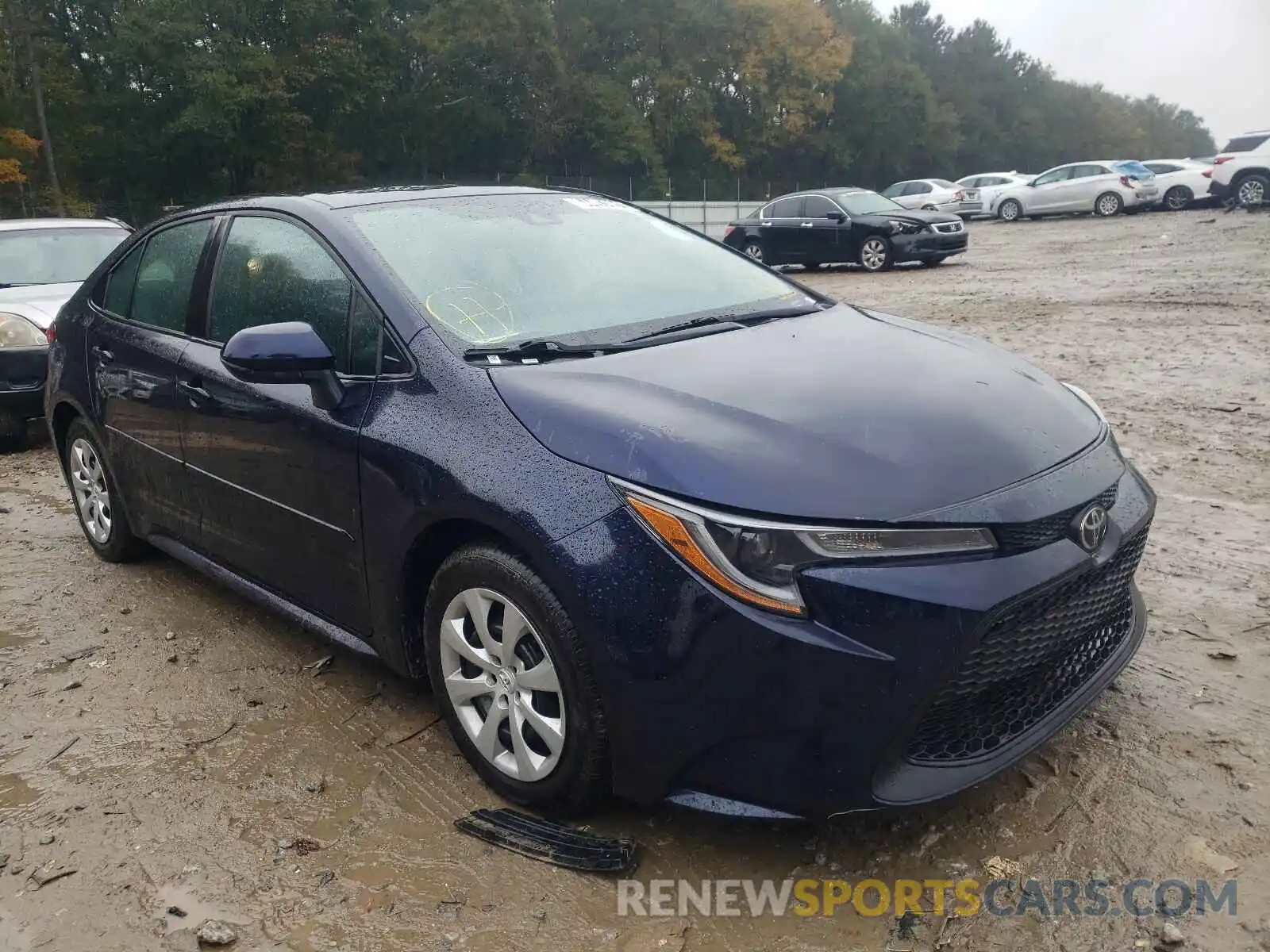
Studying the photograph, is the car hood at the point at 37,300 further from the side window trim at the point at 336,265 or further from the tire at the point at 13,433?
the side window trim at the point at 336,265

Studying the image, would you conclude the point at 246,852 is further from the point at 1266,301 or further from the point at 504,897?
the point at 1266,301

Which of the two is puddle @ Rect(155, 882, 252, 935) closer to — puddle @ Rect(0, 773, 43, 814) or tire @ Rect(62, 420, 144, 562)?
puddle @ Rect(0, 773, 43, 814)

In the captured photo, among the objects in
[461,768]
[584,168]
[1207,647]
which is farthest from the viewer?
[584,168]

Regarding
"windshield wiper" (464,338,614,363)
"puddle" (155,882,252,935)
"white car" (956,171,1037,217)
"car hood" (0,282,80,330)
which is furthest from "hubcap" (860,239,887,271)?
"puddle" (155,882,252,935)

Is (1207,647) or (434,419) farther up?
(434,419)

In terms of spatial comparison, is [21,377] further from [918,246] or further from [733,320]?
[918,246]

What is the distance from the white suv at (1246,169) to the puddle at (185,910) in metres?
26.8

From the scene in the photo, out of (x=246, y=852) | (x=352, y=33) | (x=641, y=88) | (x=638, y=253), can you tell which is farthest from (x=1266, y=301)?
(x=641, y=88)

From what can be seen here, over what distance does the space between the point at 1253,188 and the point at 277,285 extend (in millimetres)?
25974

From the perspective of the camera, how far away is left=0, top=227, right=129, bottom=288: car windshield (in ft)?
27.3

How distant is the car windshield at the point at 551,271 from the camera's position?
10.1 feet

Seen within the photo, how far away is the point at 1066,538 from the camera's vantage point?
2387mm

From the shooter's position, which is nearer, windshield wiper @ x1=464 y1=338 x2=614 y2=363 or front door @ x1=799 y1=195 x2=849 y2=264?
windshield wiper @ x1=464 y1=338 x2=614 y2=363

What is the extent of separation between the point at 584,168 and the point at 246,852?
149 ft
